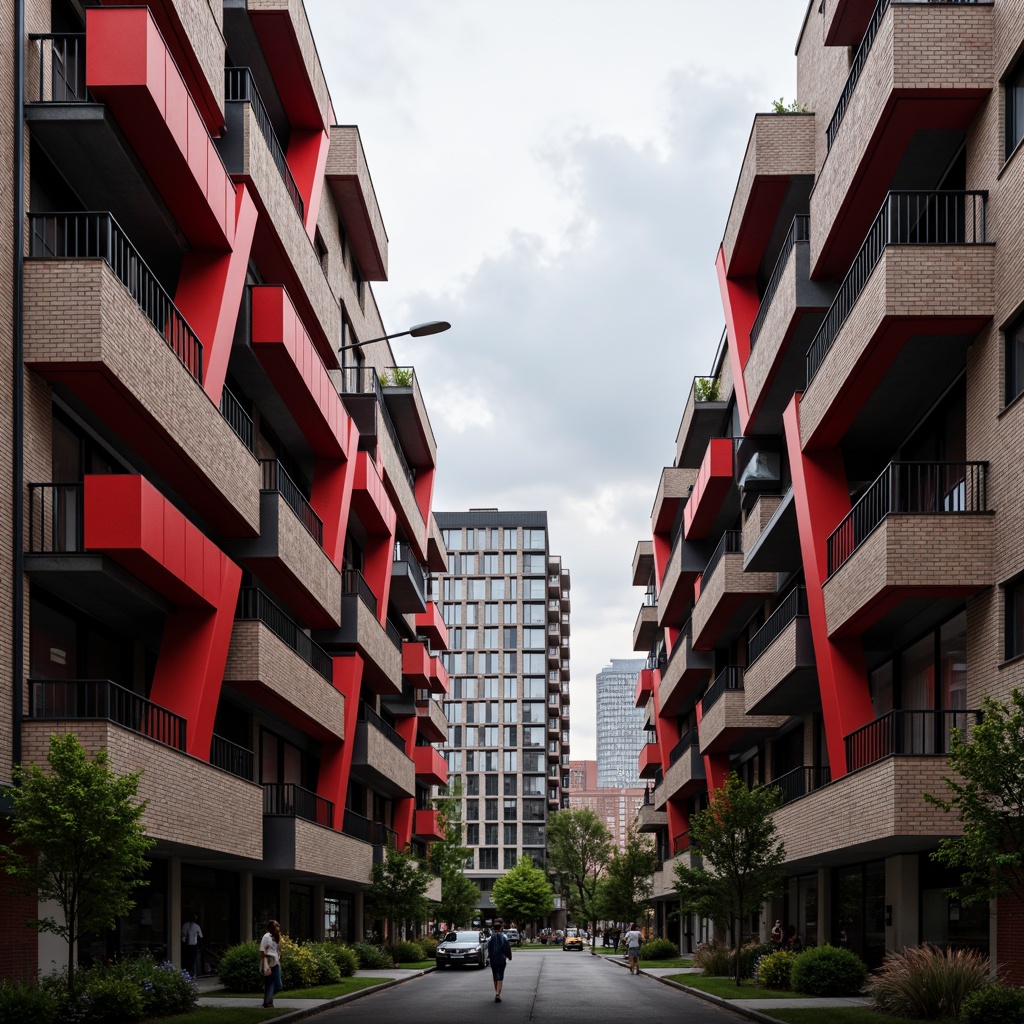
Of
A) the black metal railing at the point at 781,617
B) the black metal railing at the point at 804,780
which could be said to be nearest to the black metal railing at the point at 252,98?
the black metal railing at the point at 781,617

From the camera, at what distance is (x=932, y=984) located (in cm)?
1941

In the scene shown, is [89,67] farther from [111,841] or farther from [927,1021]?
[927,1021]

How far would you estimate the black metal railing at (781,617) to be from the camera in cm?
3094

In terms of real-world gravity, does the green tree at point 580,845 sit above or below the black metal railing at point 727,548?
below

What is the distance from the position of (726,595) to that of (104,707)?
22.0 metres

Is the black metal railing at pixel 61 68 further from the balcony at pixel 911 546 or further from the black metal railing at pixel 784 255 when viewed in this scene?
the black metal railing at pixel 784 255

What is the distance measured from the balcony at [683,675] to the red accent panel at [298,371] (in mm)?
18409

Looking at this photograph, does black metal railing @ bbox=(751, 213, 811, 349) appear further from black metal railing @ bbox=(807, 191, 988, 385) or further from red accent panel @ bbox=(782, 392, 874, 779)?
black metal railing @ bbox=(807, 191, 988, 385)

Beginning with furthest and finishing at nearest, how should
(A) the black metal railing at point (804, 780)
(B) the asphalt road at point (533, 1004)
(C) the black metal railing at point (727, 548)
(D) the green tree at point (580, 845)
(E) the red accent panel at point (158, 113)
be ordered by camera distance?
(D) the green tree at point (580, 845)
(C) the black metal railing at point (727, 548)
(A) the black metal railing at point (804, 780)
(B) the asphalt road at point (533, 1004)
(E) the red accent panel at point (158, 113)

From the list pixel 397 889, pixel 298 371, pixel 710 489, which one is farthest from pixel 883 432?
pixel 397 889

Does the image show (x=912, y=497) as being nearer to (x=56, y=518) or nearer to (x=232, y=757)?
(x=56, y=518)

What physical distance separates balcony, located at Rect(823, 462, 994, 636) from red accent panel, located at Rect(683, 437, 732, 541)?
1496 cm

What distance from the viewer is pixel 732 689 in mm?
41125

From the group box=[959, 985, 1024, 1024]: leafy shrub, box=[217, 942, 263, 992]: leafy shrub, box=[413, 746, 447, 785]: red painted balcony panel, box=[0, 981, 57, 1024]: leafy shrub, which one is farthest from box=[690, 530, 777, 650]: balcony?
box=[0, 981, 57, 1024]: leafy shrub
